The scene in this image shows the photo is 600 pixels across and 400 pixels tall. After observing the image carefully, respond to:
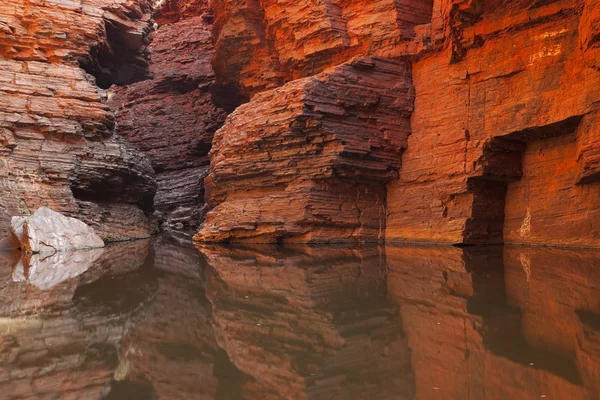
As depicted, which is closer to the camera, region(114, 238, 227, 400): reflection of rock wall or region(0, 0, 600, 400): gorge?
region(114, 238, 227, 400): reflection of rock wall

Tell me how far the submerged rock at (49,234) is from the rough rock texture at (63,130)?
1.68m

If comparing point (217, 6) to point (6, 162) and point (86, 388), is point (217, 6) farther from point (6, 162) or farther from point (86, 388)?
point (86, 388)

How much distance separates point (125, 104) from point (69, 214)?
38.5 feet

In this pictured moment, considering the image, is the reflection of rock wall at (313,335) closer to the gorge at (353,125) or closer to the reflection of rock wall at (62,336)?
the reflection of rock wall at (62,336)

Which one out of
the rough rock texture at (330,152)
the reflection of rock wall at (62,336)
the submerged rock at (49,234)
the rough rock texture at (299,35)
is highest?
the rough rock texture at (299,35)

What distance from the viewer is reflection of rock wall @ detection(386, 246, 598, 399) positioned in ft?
6.82

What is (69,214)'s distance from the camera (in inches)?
523

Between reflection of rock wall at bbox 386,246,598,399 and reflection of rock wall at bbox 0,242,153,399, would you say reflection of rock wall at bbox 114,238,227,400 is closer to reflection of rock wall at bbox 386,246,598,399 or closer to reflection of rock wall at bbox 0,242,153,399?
reflection of rock wall at bbox 0,242,153,399

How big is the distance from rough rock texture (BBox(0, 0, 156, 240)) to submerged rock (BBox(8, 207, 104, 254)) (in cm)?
168

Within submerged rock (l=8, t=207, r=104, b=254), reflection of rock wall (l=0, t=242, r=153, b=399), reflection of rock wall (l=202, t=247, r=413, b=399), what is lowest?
reflection of rock wall (l=0, t=242, r=153, b=399)

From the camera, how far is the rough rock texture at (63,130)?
531 inches

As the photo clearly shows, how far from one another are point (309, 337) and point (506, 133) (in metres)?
7.69

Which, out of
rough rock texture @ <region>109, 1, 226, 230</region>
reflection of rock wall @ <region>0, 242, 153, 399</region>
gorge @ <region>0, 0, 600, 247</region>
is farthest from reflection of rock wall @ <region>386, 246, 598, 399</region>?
rough rock texture @ <region>109, 1, 226, 230</region>

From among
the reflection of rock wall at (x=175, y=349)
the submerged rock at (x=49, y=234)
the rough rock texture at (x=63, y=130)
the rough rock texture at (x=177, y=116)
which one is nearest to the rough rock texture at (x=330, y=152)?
the submerged rock at (x=49, y=234)
